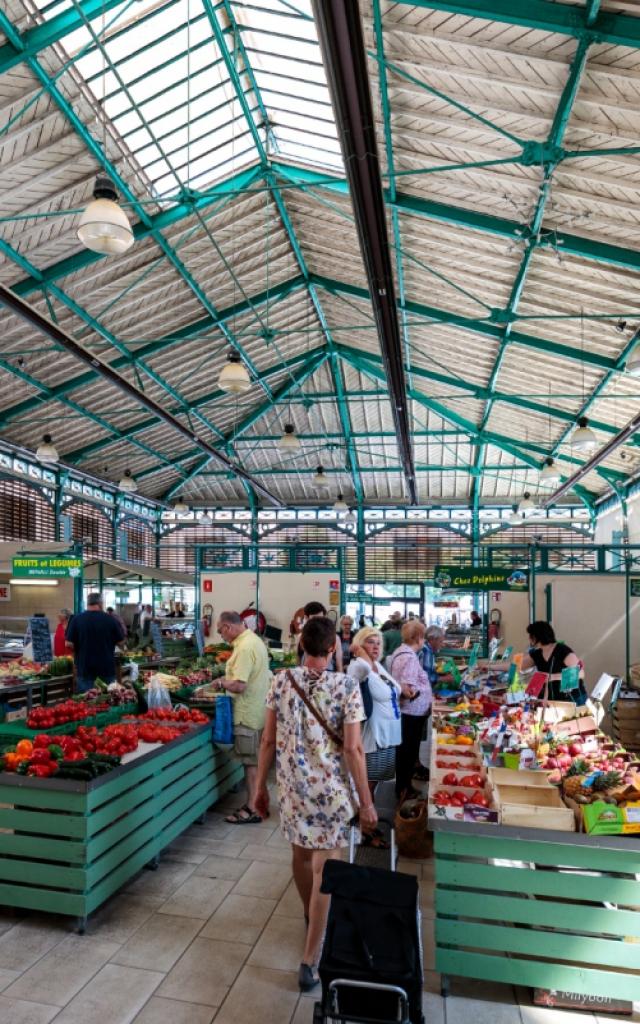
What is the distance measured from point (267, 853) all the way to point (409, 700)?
163cm

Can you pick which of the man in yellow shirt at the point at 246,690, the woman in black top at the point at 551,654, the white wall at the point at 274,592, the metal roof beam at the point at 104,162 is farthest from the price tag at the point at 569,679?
the white wall at the point at 274,592

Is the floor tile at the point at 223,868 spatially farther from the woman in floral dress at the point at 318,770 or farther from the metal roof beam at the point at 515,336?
the metal roof beam at the point at 515,336

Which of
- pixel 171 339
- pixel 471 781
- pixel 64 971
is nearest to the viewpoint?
pixel 64 971

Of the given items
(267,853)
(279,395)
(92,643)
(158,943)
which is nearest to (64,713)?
(267,853)

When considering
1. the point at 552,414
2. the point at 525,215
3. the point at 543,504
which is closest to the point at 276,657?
the point at 525,215

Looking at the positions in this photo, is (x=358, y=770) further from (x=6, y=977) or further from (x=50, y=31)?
(x=50, y=31)

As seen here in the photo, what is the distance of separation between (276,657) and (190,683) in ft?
7.49

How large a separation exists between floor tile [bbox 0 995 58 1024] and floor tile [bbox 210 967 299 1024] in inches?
29.2

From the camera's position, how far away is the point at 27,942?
3818 mm

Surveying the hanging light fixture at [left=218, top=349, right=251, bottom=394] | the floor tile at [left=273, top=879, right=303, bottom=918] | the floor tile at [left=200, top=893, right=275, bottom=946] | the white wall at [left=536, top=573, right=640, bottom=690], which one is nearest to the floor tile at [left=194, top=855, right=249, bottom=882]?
the floor tile at [left=200, top=893, right=275, bottom=946]

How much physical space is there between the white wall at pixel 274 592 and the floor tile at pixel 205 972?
27.2ft

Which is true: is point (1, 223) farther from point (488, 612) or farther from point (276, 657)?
point (488, 612)

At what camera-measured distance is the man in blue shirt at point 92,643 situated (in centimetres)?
809

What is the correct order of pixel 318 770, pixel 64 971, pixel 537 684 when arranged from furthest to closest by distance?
pixel 537 684 < pixel 64 971 < pixel 318 770
